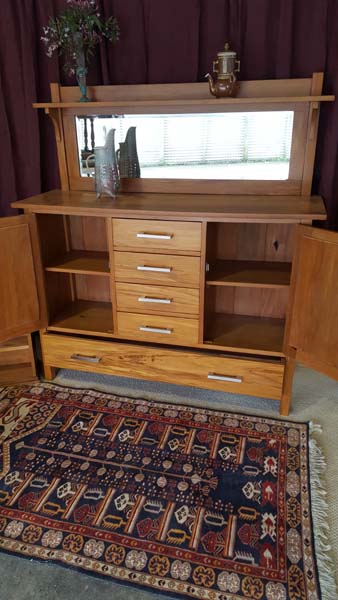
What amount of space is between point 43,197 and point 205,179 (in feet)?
2.54

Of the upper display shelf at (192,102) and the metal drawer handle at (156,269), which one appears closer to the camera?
the upper display shelf at (192,102)

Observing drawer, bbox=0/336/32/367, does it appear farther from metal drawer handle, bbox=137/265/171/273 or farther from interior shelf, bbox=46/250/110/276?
metal drawer handle, bbox=137/265/171/273

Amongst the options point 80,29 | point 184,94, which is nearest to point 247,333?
point 184,94

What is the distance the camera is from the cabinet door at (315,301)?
1.61 m

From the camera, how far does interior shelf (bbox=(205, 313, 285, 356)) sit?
197 cm

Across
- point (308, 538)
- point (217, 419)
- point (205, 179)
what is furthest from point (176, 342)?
point (308, 538)

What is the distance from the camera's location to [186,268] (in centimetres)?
188

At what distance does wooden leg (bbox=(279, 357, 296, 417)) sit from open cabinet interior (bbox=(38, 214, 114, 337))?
0.83 metres

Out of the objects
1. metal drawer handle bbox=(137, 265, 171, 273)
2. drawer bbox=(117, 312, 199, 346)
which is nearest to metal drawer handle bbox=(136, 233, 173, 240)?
metal drawer handle bbox=(137, 265, 171, 273)

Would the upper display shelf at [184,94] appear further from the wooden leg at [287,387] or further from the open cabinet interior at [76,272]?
the wooden leg at [287,387]

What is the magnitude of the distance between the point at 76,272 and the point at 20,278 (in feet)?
0.83

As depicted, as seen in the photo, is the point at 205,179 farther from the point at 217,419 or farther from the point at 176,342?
the point at 217,419

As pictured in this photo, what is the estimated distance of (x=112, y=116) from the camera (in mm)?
2121

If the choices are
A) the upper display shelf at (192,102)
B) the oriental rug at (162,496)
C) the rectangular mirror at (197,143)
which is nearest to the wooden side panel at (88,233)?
A: the rectangular mirror at (197,143)
